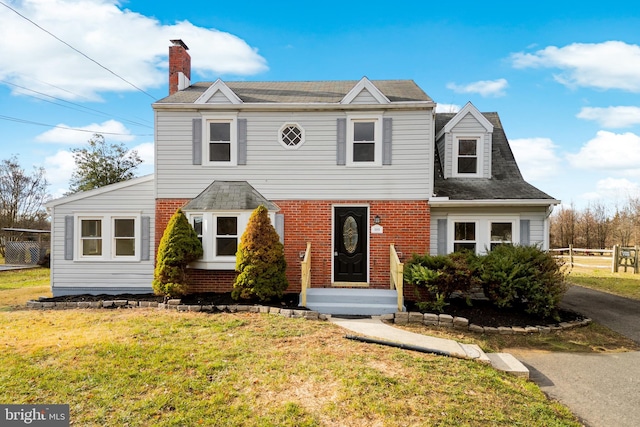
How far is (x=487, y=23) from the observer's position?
1353cm

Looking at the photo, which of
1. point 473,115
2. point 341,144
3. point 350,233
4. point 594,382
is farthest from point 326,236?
point 594,382

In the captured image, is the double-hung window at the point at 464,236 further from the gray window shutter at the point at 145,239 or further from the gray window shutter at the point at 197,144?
the gray window shutter at the point at 145,239

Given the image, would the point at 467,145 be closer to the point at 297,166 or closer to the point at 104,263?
the point at 297,166

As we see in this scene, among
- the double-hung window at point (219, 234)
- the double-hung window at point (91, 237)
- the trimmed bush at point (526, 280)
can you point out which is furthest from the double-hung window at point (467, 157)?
the double-hung window at point (91, 237)

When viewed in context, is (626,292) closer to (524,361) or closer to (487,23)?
(524,361)

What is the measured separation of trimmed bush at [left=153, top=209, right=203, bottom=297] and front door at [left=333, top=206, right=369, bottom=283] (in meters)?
4.06

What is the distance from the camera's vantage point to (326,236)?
10.5 m

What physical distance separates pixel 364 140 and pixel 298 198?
2577mm

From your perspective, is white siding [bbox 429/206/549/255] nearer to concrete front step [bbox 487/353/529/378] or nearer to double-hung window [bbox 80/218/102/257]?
concrete front step [bbox 487/353/529/378]

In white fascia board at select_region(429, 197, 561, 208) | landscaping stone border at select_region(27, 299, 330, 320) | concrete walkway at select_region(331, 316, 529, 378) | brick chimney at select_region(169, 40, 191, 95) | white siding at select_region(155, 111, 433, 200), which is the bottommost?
concrete walkway at select_region(331, 316, 529, 378)

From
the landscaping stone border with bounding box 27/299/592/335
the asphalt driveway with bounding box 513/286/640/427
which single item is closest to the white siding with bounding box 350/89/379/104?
the landscaping stone border with bounding box 27/299/592/335

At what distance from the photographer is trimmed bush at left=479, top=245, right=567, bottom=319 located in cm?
860

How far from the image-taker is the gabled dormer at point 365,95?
10.3 m

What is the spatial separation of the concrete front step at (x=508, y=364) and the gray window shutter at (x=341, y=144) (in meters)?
6.18
